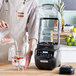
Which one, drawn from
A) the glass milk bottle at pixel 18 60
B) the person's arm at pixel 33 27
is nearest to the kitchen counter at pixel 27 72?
the glass milk bottle at pixel 18 60

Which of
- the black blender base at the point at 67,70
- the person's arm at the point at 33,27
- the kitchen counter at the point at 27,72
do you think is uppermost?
the person's arm at the point at 33,27

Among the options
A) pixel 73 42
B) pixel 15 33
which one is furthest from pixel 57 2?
pixel 15 33

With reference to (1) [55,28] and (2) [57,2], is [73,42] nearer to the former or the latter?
(1) [55,28]

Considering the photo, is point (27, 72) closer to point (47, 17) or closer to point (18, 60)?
point (18, 60)

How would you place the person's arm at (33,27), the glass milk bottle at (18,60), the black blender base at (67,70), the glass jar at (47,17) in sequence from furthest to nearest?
the glass jar at (47,17)
the person's arm at (33,27)
the glass milk bottle at (18,60)
the black blender base at (67,70)

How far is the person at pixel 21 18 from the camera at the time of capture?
250 cm

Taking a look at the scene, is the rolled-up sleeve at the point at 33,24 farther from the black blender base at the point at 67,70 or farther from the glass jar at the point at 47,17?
the glass jar at the point at 47,17

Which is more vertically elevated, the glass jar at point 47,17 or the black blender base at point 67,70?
the glass jar at point 47,17

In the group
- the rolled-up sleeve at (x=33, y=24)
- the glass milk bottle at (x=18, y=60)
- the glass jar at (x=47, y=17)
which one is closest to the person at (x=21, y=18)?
the rolled-up sleeve at (x=33, y=24)

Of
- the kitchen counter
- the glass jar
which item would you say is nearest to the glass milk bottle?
the kitchen counter

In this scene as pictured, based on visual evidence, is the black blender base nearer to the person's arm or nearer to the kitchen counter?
the kitchen counter

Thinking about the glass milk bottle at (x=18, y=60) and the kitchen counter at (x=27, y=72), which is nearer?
the kitchen counter at (x=27, y=72)

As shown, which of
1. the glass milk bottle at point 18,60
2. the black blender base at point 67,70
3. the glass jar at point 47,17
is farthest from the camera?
the glass jar at point 47,17

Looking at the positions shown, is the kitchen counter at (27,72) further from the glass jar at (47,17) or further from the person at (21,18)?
the glass jar at (47,17)
